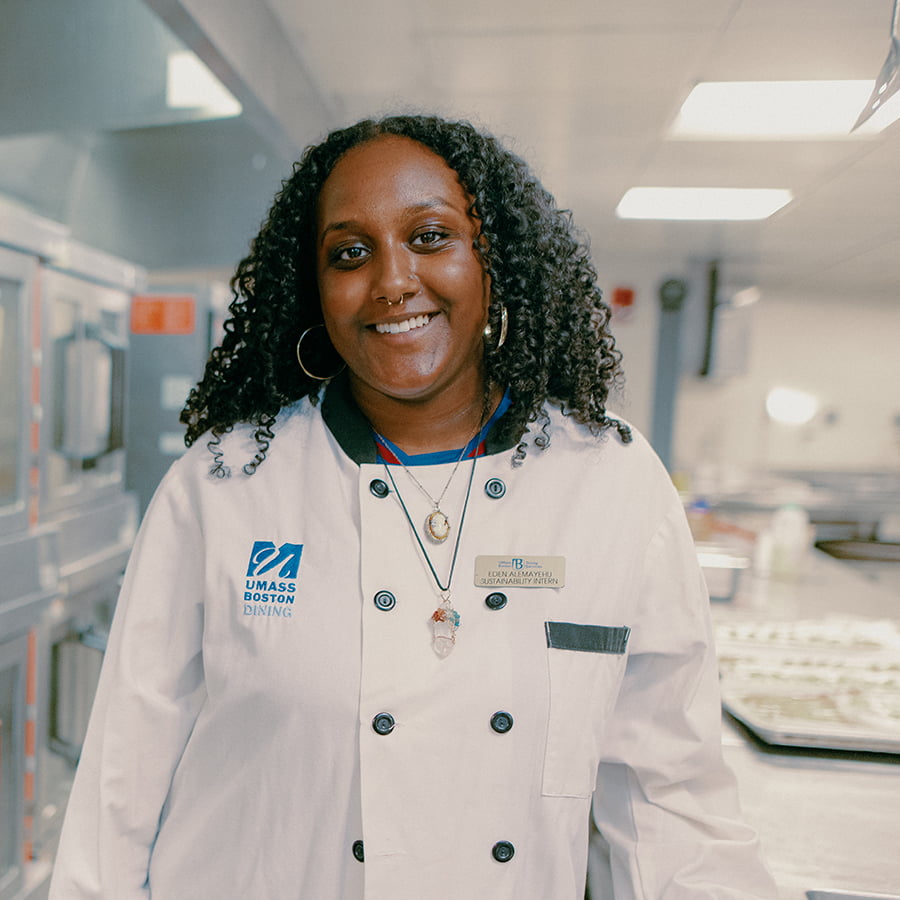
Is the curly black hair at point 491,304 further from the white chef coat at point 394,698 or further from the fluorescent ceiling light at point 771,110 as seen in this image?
the fluorescent ceiling light at point 771,110

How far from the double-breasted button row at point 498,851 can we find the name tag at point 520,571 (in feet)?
1.09

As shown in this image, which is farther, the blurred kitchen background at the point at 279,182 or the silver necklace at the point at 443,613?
the blurred kitchen background at the point at 279,182

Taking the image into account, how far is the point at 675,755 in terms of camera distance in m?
1.03

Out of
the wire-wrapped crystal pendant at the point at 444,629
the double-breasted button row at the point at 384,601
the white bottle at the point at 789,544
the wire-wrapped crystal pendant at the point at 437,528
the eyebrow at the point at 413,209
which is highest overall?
the eyebrow at the point at 413,209

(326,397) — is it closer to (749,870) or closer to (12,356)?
(749,870)

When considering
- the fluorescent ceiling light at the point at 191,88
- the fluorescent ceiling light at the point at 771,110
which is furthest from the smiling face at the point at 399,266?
the fluorescent ceiling light at the point at 191,88

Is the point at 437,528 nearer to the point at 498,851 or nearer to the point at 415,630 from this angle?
the point at 415,630

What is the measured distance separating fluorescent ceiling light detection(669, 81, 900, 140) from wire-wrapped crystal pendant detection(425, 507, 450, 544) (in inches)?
80.2

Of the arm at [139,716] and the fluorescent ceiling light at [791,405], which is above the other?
the fluorescent ceiling light at [791,405]

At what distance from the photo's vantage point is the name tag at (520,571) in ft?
3.33

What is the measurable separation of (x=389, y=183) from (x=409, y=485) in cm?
41

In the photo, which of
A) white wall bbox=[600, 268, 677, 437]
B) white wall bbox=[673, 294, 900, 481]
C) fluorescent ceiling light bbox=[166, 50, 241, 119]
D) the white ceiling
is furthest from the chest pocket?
white wall bbox=[673, 294, 900, 481]

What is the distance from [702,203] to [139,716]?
366 centimetres

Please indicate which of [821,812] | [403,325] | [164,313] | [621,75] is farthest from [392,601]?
[164,313]
